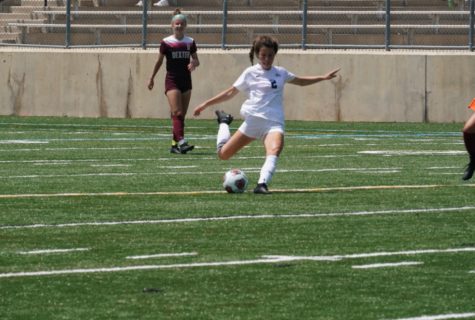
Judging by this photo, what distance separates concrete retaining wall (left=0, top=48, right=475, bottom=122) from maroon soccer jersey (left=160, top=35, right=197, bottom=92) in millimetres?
7510

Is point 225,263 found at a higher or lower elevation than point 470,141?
lower

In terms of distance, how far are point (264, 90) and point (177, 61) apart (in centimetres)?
700

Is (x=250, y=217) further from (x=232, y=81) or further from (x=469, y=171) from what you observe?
(x=232, y=81)

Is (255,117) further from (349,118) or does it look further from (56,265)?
(349,118)

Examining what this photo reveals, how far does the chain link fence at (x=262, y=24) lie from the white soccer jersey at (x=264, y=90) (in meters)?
14.1

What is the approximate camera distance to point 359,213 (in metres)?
13.1

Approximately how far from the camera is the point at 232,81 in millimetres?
30531

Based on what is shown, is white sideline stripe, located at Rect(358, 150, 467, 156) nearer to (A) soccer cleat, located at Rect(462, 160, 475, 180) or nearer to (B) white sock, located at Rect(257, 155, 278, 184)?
(A) soccer cleat, located at Rect(462, 160, 475, 180)

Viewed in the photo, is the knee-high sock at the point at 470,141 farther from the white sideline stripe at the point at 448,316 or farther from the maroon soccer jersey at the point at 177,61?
the white sideline stripe at the point at 448,316

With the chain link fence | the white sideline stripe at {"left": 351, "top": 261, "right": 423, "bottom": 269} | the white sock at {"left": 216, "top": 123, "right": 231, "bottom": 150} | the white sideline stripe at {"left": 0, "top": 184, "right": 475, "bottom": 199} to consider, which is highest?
the chain link fence

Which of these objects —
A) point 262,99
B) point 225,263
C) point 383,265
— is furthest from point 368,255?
point 262,99

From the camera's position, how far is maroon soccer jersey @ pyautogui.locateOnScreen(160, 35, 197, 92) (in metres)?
22.4

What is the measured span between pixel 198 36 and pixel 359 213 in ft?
68.3

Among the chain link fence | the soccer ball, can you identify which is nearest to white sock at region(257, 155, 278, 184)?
the soccer ball
